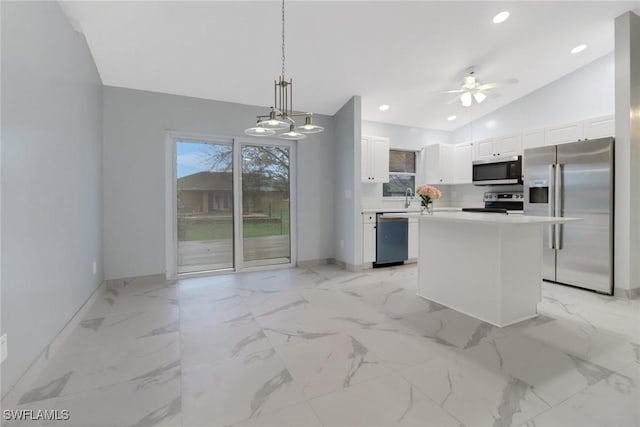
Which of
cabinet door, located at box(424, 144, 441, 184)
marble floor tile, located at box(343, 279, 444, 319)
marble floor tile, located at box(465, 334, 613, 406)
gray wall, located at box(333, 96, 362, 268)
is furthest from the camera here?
cabinet door, located at box(424, 144, 441, 184)

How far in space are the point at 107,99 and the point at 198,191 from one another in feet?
5.02

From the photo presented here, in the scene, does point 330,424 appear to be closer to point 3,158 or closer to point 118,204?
point 3,158

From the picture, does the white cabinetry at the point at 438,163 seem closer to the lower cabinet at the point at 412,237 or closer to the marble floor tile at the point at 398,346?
the lower cabinet at the point at 412,237

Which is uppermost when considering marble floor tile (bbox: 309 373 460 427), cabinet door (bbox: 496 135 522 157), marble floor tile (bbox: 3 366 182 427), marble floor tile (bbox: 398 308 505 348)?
cabinet door (bbox: 496 135 522 157)

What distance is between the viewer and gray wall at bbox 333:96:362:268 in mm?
4496

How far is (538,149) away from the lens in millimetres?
3973

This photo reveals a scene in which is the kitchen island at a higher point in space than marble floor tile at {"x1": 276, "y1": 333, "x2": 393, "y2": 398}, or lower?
higher

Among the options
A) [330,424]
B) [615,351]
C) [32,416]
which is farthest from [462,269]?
[32,416]

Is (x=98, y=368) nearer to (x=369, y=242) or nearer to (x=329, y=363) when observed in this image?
(x=329, y=363)

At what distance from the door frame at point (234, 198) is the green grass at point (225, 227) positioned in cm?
9

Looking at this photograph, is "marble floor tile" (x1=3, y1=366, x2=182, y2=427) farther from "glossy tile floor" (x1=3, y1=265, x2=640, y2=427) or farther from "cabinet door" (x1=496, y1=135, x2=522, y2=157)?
"cabinet door" (x1=496, y1=135, x2=522, y2=157)

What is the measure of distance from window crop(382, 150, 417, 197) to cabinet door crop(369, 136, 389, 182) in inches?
17.5

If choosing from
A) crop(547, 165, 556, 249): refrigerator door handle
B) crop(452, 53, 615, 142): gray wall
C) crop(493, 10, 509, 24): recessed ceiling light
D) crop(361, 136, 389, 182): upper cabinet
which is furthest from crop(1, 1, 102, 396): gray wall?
crop(452, 53, 615, 142): gray wall

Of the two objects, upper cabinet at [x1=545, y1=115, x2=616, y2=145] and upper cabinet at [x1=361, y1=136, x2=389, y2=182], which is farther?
upper cabinet at [x1=361, y1=136, x2=389, y2=182]
